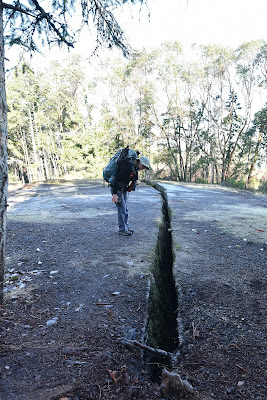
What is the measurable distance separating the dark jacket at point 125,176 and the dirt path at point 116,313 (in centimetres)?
93

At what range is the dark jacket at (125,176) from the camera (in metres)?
4.61

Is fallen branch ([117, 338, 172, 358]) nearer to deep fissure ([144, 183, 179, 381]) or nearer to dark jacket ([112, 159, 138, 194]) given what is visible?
deep fissure ([144, 183, 179, 381])

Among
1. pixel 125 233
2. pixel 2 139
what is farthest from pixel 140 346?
pixel 125 233

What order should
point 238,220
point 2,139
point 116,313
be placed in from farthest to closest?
point 238,220
point 116,313
point 2,139

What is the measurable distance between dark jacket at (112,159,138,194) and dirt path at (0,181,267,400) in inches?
36.8

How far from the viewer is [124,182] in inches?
193

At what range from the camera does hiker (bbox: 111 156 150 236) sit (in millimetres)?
4594

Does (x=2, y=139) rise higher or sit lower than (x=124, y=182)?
higher

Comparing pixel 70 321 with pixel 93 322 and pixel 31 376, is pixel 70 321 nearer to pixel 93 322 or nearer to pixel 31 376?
pixel 93 322

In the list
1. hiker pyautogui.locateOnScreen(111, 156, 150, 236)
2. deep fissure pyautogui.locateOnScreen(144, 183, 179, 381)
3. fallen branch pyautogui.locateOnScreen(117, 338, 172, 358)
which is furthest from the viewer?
hiker pyautogui.locateOnScreen(111, 156, 150, 236)

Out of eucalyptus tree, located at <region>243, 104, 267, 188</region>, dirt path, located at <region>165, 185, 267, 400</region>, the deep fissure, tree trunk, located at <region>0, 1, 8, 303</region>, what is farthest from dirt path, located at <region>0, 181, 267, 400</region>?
eucalyptus tree, located at <region>243, 104, 267, 188</region>

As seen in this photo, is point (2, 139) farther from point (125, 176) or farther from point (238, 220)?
point (238, 220)

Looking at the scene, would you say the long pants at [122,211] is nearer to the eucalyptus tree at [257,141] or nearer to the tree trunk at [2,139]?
the tree trunk at [2,139]

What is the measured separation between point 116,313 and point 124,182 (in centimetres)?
270
